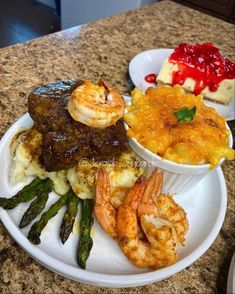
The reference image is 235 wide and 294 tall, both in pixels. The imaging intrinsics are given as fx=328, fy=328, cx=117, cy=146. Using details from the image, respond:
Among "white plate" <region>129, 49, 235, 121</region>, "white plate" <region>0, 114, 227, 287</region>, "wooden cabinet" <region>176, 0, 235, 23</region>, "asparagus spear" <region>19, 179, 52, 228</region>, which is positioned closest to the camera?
"white plate" <region>0, 114, 227, 287</region>

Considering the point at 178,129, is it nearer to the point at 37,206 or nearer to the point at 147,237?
the point at 147,237

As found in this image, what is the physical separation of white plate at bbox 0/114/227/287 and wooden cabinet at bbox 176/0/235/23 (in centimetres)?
369

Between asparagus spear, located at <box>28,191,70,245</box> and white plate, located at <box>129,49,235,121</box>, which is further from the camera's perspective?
white plate, located at <box>129,49,235,121</box>

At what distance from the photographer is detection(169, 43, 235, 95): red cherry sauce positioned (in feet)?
6.33

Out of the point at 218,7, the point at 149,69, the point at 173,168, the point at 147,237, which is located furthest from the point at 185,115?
the point at 218,7

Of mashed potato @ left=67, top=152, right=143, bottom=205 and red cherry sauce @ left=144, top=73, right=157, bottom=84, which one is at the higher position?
mashed potato @ left=67, top=152, right=143, bottom=205

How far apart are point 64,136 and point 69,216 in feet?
0.88

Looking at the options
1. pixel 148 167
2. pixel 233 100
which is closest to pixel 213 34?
pixel 233 100

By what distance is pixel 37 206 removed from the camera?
3.59 feet

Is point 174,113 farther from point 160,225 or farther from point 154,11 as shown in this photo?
point 154,11

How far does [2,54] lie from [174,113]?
1213 mm

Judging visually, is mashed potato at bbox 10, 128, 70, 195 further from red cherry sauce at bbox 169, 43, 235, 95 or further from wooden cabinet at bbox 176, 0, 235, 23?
wooden cabinet at bbox 176, 0, 235, 23

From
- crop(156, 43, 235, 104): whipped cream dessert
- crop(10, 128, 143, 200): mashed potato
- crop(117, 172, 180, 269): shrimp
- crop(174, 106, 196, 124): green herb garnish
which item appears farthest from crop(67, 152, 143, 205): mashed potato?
crop(156, 43, 235, 104): whipped cream dessert

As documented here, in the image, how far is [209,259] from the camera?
3.84 ft
